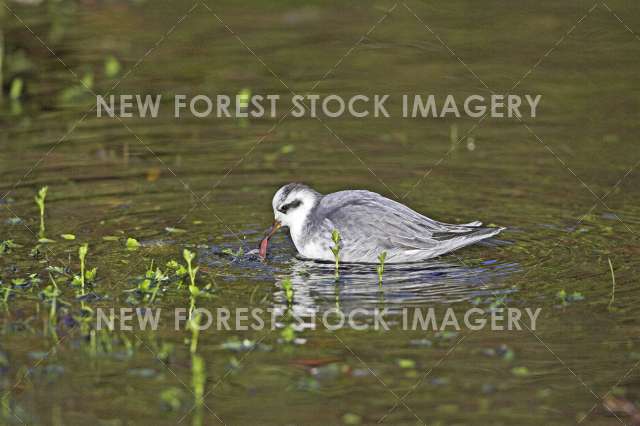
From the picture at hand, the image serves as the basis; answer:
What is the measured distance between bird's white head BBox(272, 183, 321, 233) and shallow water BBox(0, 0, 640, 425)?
37 cm

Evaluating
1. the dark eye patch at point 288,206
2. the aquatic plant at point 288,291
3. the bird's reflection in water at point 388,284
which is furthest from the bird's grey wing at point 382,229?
the aquatic plant at point 288,291

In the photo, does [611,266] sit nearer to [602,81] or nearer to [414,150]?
[414,150]

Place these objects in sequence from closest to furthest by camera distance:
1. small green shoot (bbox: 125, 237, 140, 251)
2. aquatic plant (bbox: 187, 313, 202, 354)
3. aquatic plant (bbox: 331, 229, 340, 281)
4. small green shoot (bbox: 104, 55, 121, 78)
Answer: aquatic plant (bbox: 187, 313, 202, 354), aquatic plant (bbox: 331, 229, 340, 281), small green shoot (bbox: 125, 237, 140, 251), small green shoot (bbox: 104, 55, 121, 78)

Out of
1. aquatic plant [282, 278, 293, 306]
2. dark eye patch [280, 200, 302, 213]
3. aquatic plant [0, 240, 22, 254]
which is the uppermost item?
dark eye patch [280, 200, 302, 213]

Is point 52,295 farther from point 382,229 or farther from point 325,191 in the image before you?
point 325,191

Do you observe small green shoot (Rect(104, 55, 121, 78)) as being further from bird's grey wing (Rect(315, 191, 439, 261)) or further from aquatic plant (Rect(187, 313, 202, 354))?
aquatic plant (Rect(187, 313, 202, 354))

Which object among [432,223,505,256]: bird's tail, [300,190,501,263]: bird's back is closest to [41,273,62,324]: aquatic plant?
[300,190,501,263]: bird's back

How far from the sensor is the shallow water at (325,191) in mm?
8305

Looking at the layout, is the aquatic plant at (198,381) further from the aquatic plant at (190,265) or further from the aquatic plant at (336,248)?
the aquatic plant at (336,248)

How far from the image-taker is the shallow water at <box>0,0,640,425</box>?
830cm

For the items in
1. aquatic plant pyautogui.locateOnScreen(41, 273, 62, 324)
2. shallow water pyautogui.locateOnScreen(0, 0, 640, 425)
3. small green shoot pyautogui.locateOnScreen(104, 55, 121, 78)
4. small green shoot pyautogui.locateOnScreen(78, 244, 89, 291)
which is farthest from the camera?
small green shoot pyautogui.locateOnScreen(104, 55, 121, 78)

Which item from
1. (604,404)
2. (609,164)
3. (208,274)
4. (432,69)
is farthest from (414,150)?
(604,404)

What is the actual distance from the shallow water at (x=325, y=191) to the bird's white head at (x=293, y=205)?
37 cm

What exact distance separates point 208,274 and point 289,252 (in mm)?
1398
